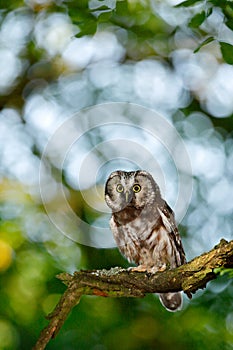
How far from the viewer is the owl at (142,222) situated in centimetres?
367

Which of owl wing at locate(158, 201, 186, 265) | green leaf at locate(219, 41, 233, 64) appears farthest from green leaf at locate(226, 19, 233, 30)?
owl wing at locate(158, 201, 186, 265)

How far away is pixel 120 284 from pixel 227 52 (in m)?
1.19

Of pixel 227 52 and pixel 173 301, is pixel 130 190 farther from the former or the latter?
pixel 173 301

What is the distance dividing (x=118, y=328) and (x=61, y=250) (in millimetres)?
1002

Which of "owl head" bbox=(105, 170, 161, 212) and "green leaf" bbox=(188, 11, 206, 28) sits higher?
"green leaf" bbox=(188, 11, 206, 28)

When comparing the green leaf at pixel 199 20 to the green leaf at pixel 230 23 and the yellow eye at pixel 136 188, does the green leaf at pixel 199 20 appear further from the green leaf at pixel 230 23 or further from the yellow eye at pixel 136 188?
the yellow eye at pixel 136 188

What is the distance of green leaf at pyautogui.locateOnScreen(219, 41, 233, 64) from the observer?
10.5 feet

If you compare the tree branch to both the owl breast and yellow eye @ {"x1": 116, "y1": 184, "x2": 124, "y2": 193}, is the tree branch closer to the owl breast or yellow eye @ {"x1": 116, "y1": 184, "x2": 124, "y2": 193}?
yellow eye @ {"x1": 116, "y1": 184, "x2": 124, "y2": 193}

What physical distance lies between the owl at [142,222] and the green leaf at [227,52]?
824 millimetres

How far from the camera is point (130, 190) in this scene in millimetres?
3676

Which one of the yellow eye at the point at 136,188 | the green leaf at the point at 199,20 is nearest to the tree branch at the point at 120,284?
the yellow eye at the point at 136,188

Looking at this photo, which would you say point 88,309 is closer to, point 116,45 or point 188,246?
point 188,246

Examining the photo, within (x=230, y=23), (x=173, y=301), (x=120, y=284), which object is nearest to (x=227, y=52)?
(x=230, y=23)

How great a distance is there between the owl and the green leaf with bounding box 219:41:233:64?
824 mm
